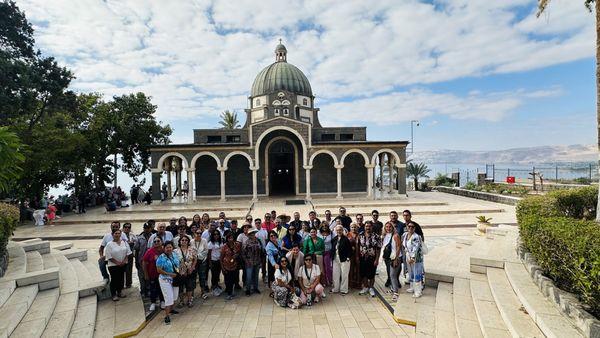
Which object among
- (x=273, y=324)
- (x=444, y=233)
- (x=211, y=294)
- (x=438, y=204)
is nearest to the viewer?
(x=273, y=324)

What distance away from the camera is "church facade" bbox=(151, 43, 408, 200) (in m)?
24.2

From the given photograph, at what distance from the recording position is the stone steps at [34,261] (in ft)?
24.6

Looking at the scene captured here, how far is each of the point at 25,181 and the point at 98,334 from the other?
1750 cm

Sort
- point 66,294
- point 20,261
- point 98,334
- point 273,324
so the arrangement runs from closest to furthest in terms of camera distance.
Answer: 1. point 98,334
2. point 273,324
3. point 66,294
4. point 20,261

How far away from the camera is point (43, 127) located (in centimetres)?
1794

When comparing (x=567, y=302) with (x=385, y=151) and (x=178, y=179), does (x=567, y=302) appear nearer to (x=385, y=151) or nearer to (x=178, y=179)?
(x=385, y=151)

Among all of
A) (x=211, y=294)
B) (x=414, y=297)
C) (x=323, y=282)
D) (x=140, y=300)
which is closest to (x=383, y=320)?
(x=414, y=297)

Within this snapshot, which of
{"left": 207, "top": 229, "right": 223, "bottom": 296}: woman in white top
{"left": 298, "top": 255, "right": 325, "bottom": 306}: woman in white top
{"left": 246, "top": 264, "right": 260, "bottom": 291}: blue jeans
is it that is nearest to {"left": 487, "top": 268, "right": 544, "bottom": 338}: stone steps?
{"left": 298, "top": 255, "right": 325, "bottom": 306}: woman in white top

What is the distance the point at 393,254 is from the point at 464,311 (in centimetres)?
162

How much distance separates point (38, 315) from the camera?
5.23 metres

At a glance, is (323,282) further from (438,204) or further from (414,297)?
(438,204)

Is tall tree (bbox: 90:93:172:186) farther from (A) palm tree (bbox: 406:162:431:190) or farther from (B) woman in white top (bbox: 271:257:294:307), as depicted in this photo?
(A) palm tree (bbox: 406:162:431:190)

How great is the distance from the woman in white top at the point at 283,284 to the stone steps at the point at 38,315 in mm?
3985

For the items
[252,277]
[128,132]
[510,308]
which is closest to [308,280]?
[252,277]
